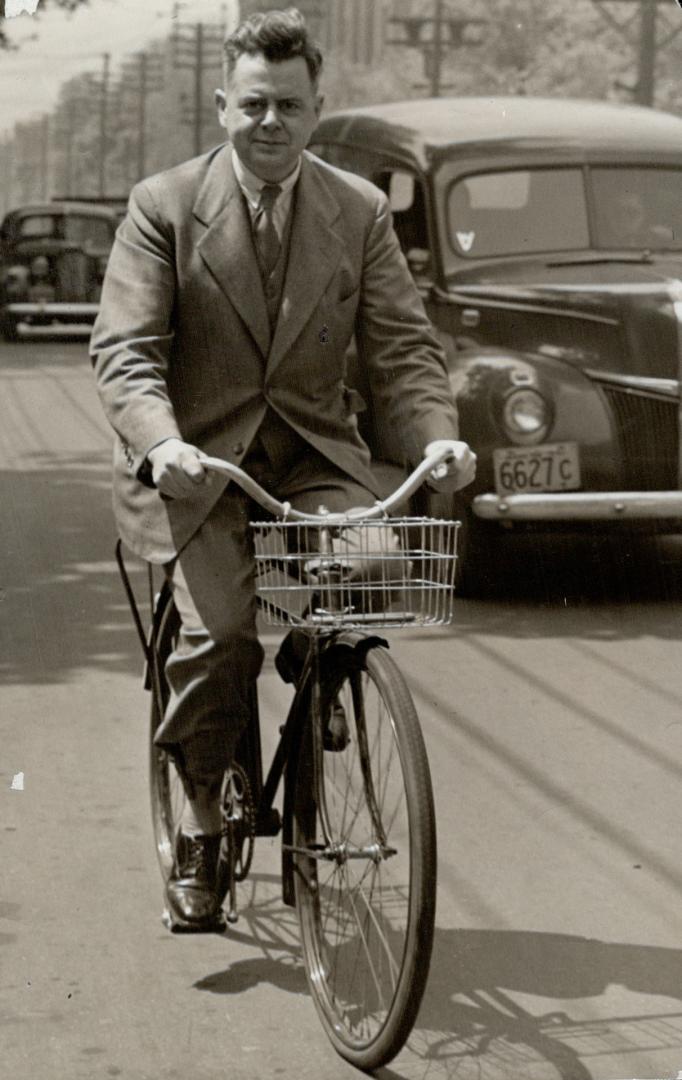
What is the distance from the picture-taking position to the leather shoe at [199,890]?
4.39 metres

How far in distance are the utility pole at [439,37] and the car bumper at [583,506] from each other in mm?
38118

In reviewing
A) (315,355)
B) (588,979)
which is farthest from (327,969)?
(315,355)

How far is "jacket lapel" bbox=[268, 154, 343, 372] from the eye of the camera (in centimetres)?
422

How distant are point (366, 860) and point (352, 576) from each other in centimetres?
55

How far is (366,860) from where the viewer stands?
3.92 m

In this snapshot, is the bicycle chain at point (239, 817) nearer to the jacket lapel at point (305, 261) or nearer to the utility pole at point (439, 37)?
the jacket lapel at point (305, 261)

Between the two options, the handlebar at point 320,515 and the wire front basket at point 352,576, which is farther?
the handlebar at point 320,515

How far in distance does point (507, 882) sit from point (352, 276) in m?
1.57

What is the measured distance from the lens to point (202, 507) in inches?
163

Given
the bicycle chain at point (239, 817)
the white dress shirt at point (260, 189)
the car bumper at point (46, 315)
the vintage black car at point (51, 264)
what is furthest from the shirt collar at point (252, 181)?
the car bumper at point (46, 315)

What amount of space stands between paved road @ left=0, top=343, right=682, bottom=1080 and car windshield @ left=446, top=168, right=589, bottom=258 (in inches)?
66.5

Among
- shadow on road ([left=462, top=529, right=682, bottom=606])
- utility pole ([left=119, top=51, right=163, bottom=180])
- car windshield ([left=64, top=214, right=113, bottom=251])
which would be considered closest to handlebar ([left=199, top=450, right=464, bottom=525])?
shadow on road ([left=462, top=529, right=682, bottom=606])

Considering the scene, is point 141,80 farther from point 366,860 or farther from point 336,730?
point 366,860

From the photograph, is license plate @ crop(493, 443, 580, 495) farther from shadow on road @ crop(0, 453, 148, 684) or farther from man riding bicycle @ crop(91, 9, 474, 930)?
man riding bicycle @ crop(91, 9, 474, 930)
